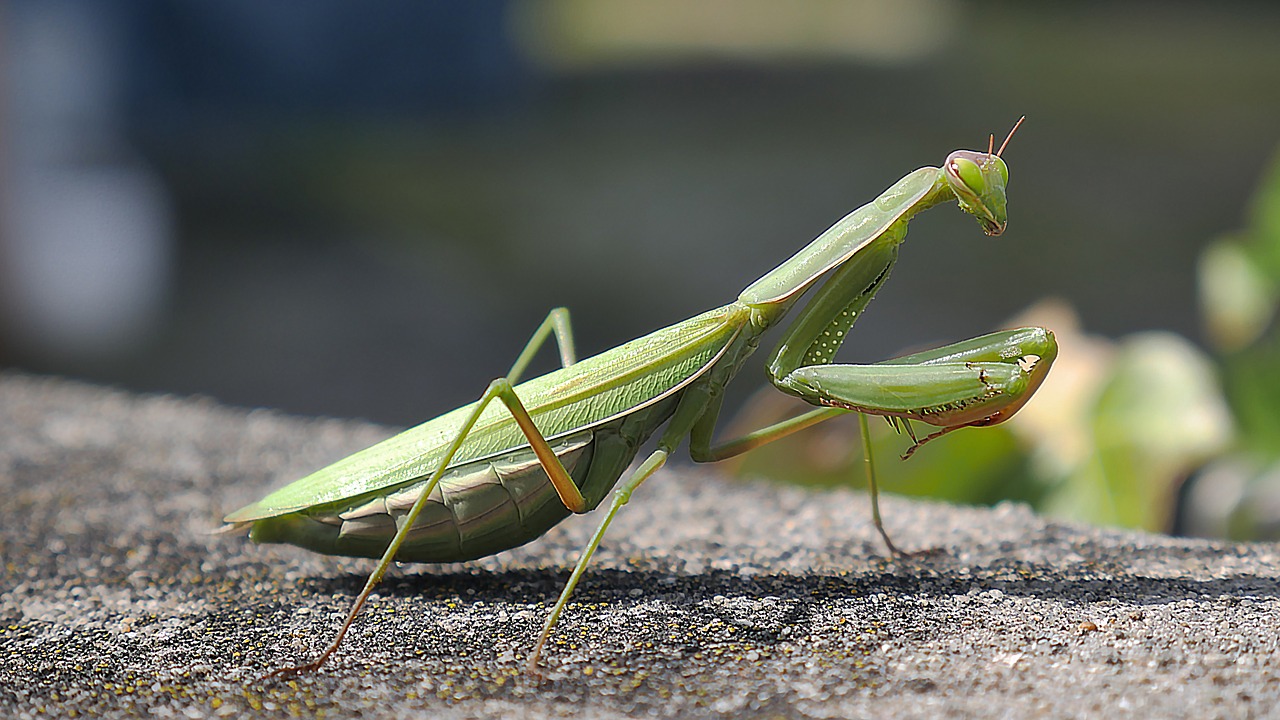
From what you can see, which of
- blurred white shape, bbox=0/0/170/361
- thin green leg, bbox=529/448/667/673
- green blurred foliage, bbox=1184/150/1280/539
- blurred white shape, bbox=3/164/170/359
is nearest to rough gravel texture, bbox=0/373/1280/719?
thin green leg, bbox=529/448/667/673

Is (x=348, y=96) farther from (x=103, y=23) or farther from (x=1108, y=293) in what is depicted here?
(x=1108, y=293)

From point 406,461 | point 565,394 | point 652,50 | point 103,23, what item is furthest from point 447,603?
point 652,50

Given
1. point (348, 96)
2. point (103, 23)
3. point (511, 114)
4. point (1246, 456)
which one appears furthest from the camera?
point (511, 114)

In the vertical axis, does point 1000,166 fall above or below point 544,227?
above

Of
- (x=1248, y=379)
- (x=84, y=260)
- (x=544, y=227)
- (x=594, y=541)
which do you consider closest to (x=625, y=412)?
(x=594, y=541)

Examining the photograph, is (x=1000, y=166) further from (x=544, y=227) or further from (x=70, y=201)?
(x=544, y=227)

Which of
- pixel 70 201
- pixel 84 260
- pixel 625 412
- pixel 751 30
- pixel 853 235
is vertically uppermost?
pixel 751 30
